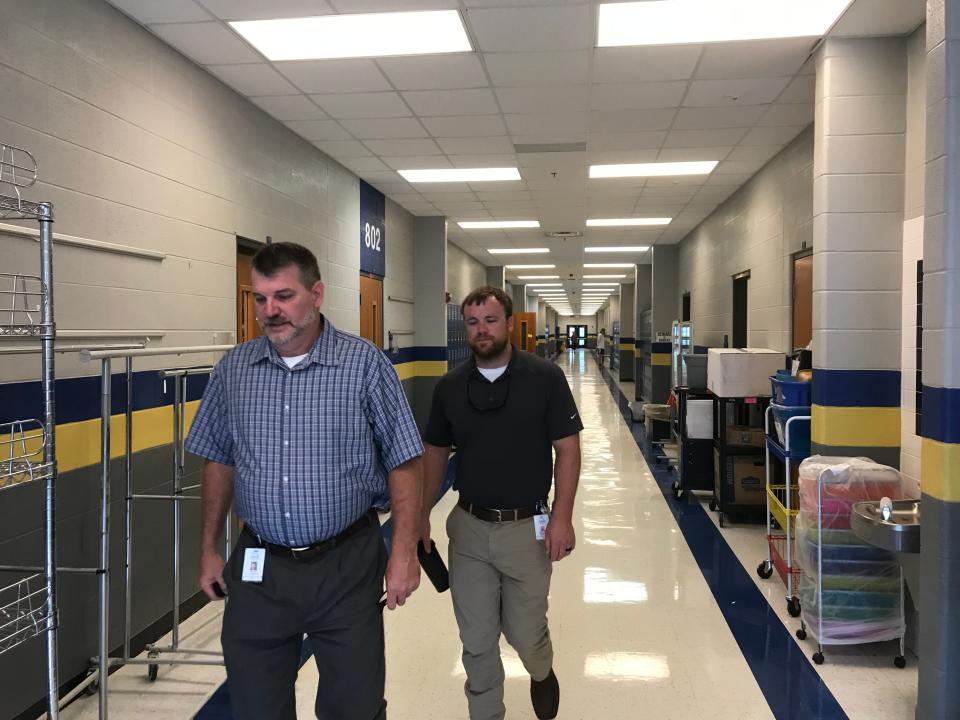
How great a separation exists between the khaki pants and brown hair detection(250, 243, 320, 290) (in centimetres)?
105

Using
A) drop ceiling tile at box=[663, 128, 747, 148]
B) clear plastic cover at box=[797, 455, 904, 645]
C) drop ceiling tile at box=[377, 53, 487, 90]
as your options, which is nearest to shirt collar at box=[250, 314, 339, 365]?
clear plastic cover at box=[797, 455, 904, 645]

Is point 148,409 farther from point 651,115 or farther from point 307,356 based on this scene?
point 651,115

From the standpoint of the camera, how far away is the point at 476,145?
593 cm

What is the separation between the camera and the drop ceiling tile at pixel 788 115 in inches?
195

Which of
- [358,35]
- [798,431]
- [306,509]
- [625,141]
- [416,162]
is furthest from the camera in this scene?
[416,162]

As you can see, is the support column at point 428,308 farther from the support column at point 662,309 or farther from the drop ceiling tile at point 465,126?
the support column at point 662,309

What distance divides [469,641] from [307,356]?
45.7 inches

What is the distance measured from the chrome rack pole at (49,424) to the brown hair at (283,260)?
2.05ft

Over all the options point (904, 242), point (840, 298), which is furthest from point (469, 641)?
point (904, 242)

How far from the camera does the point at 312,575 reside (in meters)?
1.84

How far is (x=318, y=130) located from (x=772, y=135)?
11.9 feet

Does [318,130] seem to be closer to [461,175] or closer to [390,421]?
[461,175]

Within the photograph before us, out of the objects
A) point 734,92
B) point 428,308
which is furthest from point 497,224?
point 734,92

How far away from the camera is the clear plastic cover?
3203 mm
